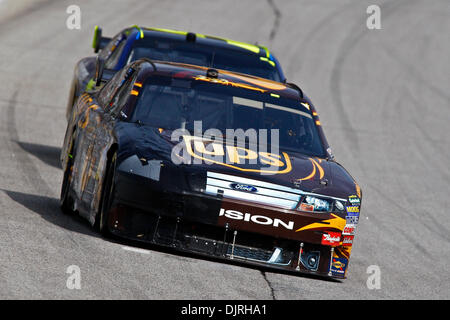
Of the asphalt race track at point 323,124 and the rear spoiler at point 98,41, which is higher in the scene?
the rear spoiler at point 98,41

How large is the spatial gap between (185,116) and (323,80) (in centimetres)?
1513

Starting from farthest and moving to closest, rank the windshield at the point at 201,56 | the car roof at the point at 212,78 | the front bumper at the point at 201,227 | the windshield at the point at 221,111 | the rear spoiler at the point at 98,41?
the rear spoiler at the point at 98,41
the windshield at the point at 201,56
the car roof at the point at 212,78
the windshield at the point at 221,111
the front bumper at the point at 201,227

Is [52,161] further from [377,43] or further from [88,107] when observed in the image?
[377,43]

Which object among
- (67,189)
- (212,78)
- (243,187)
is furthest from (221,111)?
(67,189)

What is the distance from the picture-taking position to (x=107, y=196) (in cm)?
773

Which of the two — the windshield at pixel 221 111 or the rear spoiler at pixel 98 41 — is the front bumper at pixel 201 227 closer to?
the windshield at pixel 221 111

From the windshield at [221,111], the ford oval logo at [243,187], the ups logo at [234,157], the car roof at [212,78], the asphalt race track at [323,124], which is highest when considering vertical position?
the car roof at [212,78]

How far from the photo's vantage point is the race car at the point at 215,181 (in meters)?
7.41

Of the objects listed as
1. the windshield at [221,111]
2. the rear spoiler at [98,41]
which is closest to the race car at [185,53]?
the rear spoiler at [98,41]

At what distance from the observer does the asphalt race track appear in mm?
6895

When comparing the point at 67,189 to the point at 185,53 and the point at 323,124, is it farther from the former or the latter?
the point at 323,124

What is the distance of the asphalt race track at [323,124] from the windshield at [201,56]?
5.68 ft

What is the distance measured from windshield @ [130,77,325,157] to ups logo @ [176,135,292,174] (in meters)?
0.39

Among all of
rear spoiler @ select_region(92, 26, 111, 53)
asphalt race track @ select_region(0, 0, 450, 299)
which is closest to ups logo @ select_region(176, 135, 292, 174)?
asphalt race track @ select_region(0, 0, 450, 299)
